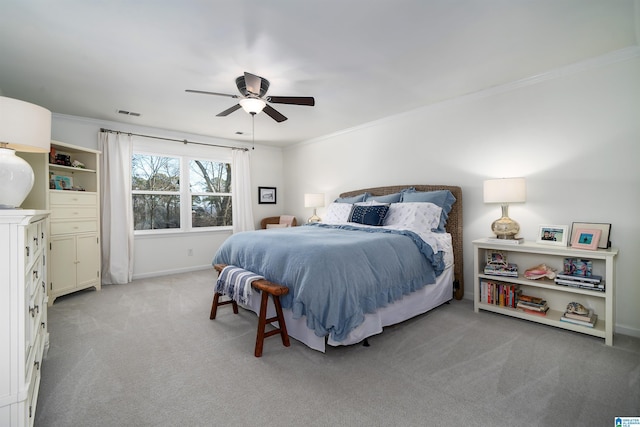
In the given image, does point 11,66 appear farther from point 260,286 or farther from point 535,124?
point 535,124

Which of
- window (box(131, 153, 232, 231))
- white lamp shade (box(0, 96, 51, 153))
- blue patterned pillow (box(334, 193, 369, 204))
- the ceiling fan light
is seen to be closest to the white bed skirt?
blue patterned pillow (box(334, 193, 369, 204))

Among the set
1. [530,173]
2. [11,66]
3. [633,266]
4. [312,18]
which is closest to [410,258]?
[530,173]

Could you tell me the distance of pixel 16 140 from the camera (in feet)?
5.07

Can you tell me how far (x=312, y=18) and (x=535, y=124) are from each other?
245cm

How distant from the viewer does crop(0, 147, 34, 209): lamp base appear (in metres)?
1.48

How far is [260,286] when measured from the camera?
7.56ft

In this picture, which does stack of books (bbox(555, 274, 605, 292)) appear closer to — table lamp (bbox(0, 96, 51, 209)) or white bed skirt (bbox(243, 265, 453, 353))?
white bed skirt (bbox(243, 265, 453, 353))

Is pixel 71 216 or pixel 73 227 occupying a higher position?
pixel 71 216

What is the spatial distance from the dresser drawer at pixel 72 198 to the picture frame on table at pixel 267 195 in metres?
2.76

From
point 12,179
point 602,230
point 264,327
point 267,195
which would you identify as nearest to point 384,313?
point 264,327

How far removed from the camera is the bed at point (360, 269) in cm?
211

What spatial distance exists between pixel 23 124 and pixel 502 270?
3.78m

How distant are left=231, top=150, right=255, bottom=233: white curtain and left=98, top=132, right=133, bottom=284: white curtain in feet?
5.55

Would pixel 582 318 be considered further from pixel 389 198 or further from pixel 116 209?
pixel 116 209
